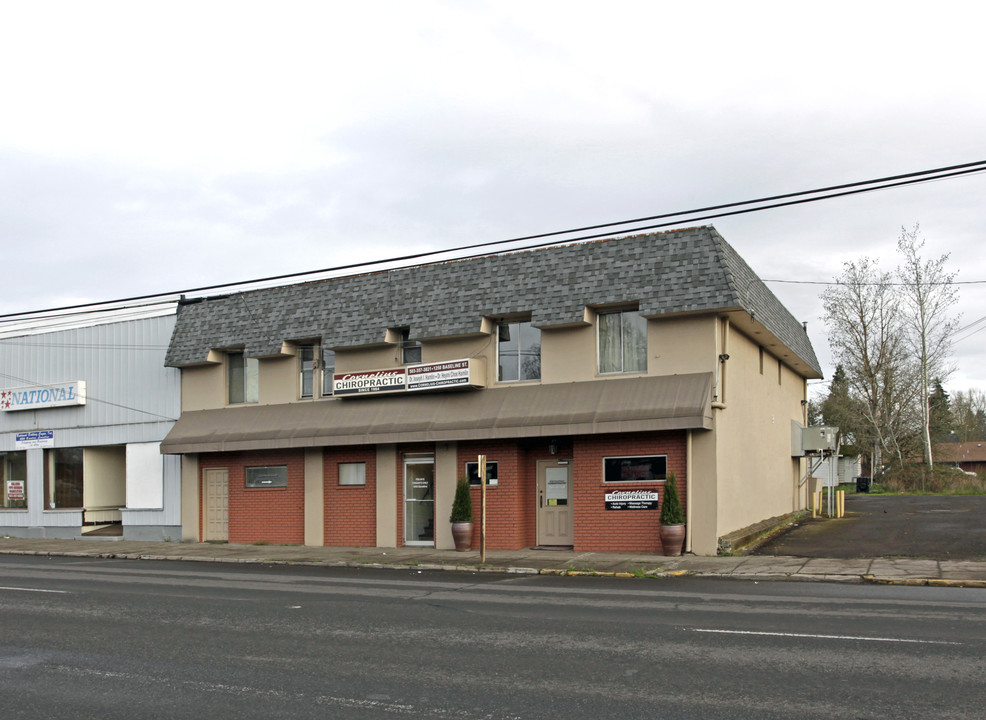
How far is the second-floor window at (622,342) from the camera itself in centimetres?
2128

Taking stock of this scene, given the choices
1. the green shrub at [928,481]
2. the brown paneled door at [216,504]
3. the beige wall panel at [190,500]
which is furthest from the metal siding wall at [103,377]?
the green shrub at [928,481]

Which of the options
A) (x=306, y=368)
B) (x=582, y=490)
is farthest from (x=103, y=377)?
(x=582, y=490)

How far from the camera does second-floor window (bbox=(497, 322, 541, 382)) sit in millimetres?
22578

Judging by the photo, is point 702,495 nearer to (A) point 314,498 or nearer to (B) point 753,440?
(B) point 753,440

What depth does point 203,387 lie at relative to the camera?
89.2 ft

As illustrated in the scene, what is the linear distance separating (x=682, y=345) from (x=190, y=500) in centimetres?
1491

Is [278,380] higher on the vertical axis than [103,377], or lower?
lower

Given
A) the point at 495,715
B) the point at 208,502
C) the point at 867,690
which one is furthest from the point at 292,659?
the point at 208,502

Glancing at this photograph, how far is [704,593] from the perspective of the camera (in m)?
14.4

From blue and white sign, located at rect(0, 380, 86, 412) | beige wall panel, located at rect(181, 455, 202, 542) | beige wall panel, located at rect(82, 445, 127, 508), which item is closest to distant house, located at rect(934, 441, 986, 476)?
beige wall panel, located at rect(82, 445, 127, 508)

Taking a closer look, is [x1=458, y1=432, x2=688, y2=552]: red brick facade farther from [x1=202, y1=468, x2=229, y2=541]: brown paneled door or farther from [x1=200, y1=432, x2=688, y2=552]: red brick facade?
[x1=202, y1=468, x2=229, y2=541]: brown paneled door

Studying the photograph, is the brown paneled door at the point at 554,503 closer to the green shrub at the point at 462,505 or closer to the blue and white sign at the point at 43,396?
the green shrub at the point at 462,505

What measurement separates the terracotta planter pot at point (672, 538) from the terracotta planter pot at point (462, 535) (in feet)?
15.6

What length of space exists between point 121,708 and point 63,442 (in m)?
25.1
